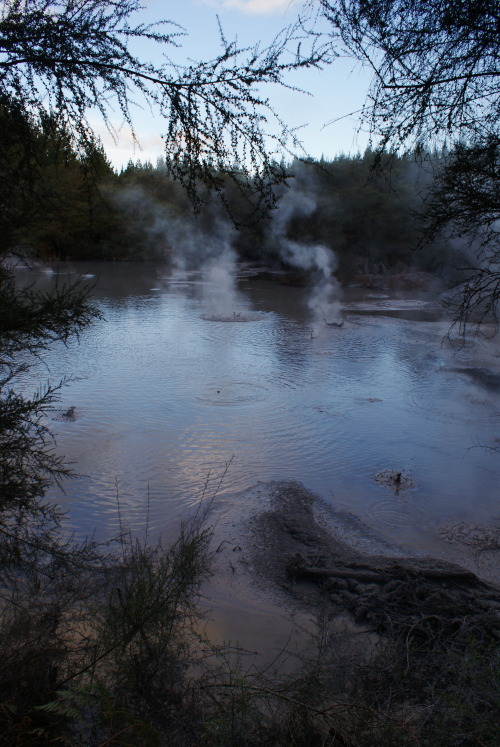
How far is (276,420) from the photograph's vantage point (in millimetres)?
9539

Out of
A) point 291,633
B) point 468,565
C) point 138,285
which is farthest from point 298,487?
point 138,285

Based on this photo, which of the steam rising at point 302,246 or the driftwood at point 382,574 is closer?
the driftwood at point 382,574

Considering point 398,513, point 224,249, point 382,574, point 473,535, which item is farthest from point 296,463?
point 224,249

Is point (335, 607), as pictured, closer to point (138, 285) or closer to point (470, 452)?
point (470, 452)

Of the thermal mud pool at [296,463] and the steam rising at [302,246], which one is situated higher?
the steam rising at [302,246]

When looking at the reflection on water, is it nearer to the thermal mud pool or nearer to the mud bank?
the thermal mud pool

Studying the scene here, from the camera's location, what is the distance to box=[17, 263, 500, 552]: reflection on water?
6.93 m

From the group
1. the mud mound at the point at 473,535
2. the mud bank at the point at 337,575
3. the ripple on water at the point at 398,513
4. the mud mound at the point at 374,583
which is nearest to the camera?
the mud mound at the point at 374,583

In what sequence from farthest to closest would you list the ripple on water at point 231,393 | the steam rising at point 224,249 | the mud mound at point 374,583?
the steam rising at point 224,249
the ripple on water at point 231,393
the mud mound at point 374,583

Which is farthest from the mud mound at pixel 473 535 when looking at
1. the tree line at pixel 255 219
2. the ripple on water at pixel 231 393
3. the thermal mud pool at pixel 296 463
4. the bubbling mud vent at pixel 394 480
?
the ripple on water at pixel 231 393

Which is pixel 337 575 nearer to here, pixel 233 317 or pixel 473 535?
pixel 473 535

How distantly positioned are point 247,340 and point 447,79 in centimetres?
1274

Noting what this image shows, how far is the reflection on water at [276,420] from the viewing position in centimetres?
693

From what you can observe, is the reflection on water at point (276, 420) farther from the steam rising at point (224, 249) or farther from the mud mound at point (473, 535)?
the steam rising at point (224, 249)
